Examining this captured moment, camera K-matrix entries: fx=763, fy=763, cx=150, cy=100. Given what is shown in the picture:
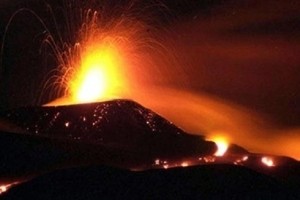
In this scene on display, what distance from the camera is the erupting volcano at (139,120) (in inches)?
284

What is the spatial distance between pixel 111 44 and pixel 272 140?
625 centimetres

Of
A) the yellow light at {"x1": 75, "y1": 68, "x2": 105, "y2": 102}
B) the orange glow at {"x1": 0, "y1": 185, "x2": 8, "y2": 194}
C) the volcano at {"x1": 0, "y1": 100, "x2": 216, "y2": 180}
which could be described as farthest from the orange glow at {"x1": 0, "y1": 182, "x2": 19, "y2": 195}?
the yellow light at {"x1": 75, "y1": 68, "x2": 105, "y2": 102}

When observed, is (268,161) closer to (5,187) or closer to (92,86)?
(5,187)

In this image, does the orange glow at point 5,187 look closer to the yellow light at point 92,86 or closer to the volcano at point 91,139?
the volcano at point 91,139

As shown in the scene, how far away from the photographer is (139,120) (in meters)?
10.3

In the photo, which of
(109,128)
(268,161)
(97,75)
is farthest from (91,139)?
(97,75)

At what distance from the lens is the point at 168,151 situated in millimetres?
8922

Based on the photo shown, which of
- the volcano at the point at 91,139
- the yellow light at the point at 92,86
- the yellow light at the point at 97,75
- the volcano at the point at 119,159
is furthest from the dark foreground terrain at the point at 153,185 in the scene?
the yellow light at the point at 92,86

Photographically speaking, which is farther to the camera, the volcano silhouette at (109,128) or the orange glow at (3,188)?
the volcano silhouette at (109,128)

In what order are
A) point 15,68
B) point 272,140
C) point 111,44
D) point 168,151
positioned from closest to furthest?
point 168,151
point 272,140
point 111,44
point 15,68

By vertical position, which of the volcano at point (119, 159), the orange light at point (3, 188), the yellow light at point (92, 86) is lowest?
the orange light at point (3, 188)

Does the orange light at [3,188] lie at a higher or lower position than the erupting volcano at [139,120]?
lower

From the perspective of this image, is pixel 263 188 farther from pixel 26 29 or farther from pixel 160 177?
pixel 26 29

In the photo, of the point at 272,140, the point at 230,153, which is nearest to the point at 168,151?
the point at 230,153
